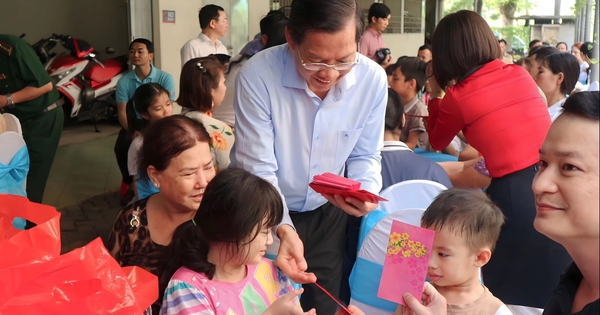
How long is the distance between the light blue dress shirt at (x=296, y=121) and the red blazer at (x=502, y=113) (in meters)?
0.51

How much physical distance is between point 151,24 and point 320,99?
20.0ft

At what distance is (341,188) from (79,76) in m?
6.95

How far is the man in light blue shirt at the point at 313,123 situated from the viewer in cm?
182

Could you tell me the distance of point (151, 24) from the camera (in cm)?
764

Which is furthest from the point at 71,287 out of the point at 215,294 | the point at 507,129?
the point at 507,129

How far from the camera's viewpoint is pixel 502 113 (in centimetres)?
247

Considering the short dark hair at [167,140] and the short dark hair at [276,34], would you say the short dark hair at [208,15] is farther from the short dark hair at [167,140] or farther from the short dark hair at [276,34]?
the short dark hair at [167,140]

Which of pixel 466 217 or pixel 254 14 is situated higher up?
pixel 254 14

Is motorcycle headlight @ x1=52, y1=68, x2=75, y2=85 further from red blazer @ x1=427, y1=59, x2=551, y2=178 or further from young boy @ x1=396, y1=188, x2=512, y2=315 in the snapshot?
young boy @ x1=396, y1=188, x2=512, y2=315

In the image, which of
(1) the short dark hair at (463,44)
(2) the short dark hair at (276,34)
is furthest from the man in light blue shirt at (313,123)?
(2) the short dark hair at (276,34)

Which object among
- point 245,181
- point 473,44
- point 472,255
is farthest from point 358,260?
point 473,44

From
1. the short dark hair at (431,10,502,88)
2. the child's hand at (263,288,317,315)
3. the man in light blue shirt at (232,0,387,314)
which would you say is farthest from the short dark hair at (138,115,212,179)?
the short dark hair at (431,10,502,88)

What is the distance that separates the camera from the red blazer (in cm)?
246

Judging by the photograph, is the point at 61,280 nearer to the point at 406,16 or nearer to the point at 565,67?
the point at 565,67
